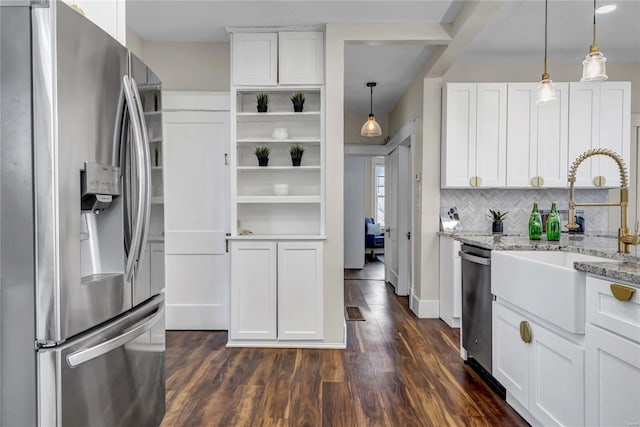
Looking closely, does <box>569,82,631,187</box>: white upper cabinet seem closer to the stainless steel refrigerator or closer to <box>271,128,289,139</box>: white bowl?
<box>271,128,289,139</box>: white bowl

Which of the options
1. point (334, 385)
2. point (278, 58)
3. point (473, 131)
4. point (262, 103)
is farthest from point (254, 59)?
point (334, 385)

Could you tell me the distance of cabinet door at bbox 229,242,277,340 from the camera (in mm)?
3316

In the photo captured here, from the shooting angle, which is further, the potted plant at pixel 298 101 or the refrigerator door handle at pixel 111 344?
the potted plant at pixel 298 101

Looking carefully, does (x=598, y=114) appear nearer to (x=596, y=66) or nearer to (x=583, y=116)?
(x=583, y=116)

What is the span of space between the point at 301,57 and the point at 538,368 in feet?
9.27

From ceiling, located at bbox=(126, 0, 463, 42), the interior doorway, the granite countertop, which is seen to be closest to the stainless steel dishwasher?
the granite countertop

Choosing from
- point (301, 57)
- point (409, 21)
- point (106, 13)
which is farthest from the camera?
point (301, 57)

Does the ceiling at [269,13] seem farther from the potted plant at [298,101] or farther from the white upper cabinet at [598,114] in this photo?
the white upper cabinet at [598,114]

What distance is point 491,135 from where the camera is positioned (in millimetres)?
4043

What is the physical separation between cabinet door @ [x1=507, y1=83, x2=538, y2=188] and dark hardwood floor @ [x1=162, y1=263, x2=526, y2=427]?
69.5 inches

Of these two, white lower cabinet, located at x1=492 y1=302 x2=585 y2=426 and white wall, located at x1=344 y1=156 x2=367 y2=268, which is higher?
white wall, located at x1=344 y1=156 x2=367 y2=268

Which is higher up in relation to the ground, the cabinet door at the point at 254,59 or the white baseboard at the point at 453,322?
the cabinet door at the point at 254,59

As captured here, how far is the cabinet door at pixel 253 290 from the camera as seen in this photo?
332cm

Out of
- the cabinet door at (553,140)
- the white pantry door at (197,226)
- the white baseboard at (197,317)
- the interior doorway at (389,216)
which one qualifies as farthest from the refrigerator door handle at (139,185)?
the cabinet door at (553,140)
